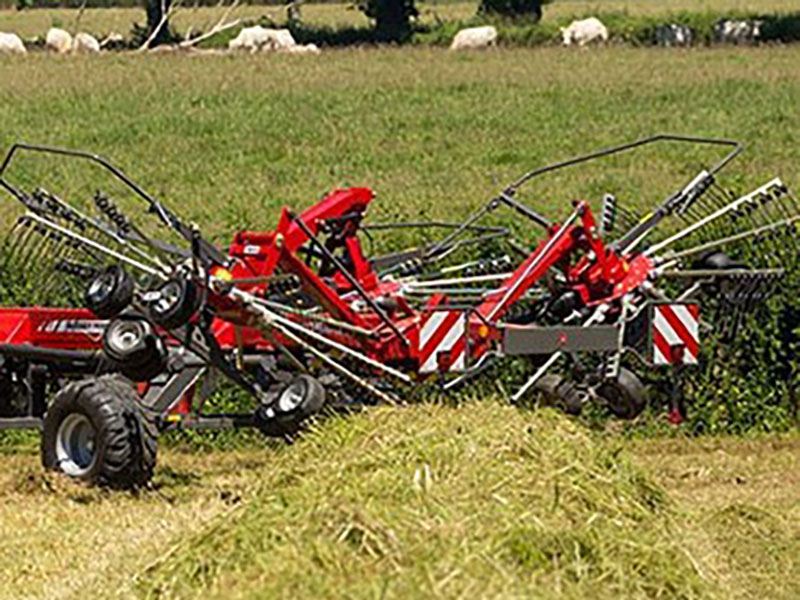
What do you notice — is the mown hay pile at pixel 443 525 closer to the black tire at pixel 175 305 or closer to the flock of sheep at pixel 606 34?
the black tire at pixel 175 305

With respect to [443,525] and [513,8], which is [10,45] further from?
[443,525]

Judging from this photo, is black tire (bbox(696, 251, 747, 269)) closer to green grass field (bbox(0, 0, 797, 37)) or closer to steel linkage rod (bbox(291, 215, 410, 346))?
steel linkage rod (bbox(291, 215, 410, 346))

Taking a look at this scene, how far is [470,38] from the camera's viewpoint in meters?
60.9

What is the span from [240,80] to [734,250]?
90.4 feet

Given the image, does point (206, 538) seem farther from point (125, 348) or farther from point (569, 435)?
point (125, 348)

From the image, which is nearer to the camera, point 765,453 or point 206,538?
point 206,538

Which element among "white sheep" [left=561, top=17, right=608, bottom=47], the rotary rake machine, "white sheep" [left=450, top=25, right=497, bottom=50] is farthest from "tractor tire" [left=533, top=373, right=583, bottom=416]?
"white sheep" [left=561, top=17, right=608, bottom=47]

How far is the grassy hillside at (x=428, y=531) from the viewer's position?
6.46m

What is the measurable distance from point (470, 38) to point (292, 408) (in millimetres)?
49612

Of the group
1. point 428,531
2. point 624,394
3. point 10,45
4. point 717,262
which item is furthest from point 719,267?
point 10,45

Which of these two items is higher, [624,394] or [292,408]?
[292,408]

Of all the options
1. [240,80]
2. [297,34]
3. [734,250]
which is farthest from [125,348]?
[297,34]

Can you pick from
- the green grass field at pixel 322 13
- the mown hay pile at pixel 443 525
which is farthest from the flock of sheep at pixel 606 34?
the mown hay pile at pixel 443 525

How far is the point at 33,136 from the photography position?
32.1m
